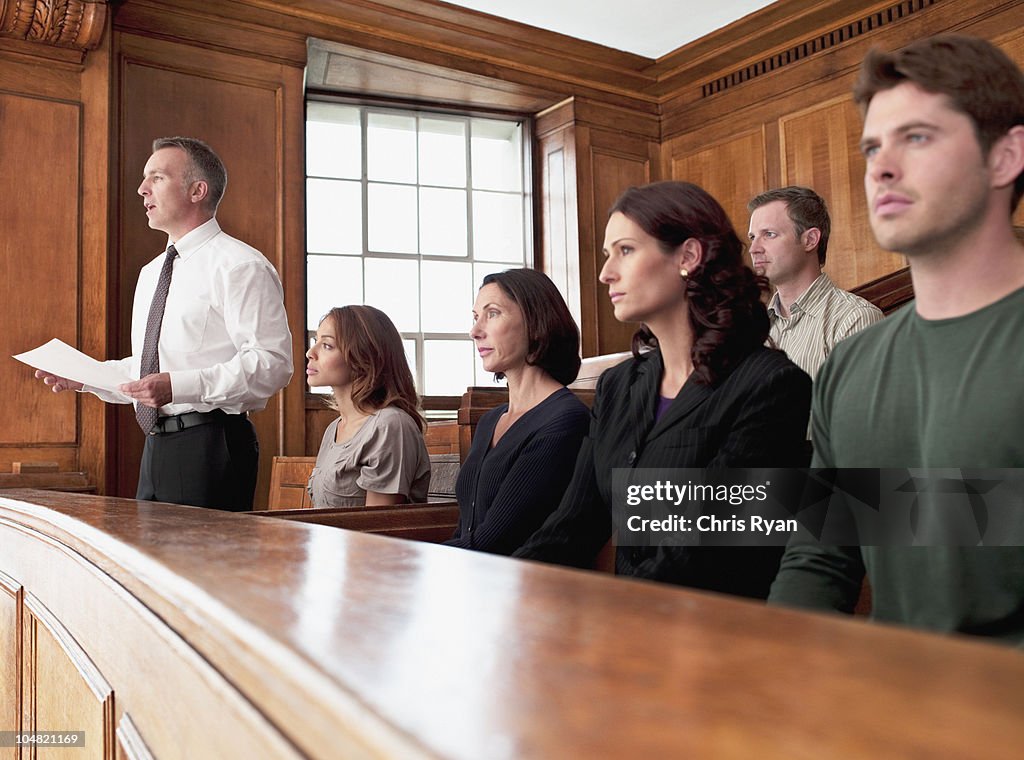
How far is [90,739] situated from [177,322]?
1936 millimetres

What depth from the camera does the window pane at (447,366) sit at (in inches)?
267

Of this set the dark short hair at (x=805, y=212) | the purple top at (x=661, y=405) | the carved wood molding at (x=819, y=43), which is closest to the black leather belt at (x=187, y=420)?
the purple top at (x=661, y=405)

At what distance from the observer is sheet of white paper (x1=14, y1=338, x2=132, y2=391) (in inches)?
100

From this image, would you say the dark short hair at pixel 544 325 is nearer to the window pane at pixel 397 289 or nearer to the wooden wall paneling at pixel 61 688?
the wooden wall paneling at pixel 61 688

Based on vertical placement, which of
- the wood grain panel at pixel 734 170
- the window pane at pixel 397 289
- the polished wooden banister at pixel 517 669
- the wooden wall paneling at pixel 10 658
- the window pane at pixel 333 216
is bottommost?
→ the wooden wall paneling at pixel 10 658

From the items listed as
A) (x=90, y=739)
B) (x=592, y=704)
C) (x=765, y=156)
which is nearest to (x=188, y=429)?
(x=90, y=739)

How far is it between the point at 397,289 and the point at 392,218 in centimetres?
51

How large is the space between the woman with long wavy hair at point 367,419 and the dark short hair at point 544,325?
665mm

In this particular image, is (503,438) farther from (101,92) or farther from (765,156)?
(765,156)

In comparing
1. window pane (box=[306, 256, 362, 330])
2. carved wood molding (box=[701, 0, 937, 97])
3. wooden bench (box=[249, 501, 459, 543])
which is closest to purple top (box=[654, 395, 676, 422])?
wooden bench (box=[249, 501, 459, 543])

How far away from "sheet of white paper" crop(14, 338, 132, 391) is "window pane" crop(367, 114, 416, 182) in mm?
4316

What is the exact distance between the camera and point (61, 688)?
118cm

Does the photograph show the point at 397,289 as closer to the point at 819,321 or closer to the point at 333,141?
the point at 333,141

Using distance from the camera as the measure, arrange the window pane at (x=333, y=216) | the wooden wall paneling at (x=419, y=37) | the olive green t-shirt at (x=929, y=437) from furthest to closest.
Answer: the window pane at (x=333, y=216)
the wooden wall paneling at (x=419, y=37)
the olive green t-shirt at (x=929, y=437)
